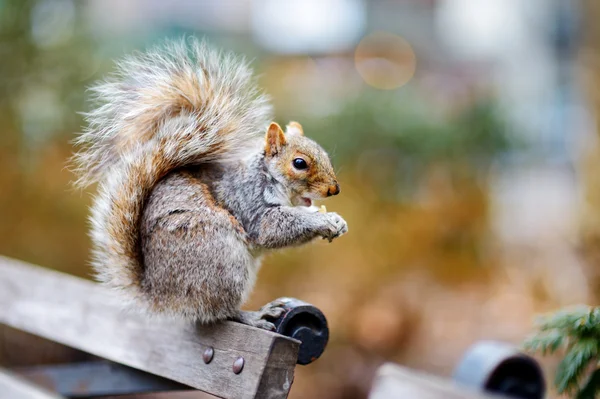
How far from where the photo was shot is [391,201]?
3959 millimetres

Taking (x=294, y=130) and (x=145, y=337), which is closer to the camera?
(x=294, y=130)

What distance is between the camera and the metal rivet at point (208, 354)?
1.14 meters

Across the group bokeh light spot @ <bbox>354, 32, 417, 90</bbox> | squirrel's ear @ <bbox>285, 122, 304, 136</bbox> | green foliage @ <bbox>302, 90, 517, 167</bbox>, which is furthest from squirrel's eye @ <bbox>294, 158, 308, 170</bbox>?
bokeh light spot @ <bbox>354, 32, 417, 90</bbox>

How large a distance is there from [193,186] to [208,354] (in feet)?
0.85

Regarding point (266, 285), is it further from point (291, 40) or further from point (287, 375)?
point (291, 40)

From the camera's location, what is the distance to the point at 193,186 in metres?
1.17

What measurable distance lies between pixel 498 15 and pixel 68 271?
356 inches

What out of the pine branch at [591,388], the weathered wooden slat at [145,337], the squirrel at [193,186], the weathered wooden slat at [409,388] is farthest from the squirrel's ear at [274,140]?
the pine branch at [591,388]

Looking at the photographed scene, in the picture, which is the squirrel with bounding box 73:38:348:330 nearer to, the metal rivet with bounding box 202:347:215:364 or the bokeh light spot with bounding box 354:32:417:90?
the metal rivet with bounding box 202:347:215:364

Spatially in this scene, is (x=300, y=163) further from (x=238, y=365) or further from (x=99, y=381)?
(x=99, y=381)

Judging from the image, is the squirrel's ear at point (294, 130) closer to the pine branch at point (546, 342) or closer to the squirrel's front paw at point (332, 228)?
the squirrel's front paw at point (332, 228)

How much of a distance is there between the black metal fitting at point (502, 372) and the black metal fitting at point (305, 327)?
1.66ft

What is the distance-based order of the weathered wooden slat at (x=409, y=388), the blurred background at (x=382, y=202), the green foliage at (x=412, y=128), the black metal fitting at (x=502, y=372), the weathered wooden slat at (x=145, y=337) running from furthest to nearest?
the green foliage at (x=412, y=128) → the blurred background at (x=382, y=202) → the black metal fitting at (x=502, y=372) → the weathered wooden slat at (x=409, y=388) → the weathered wooden slat at (x=145, y=337)

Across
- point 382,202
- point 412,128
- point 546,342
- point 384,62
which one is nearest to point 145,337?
point 546,342
